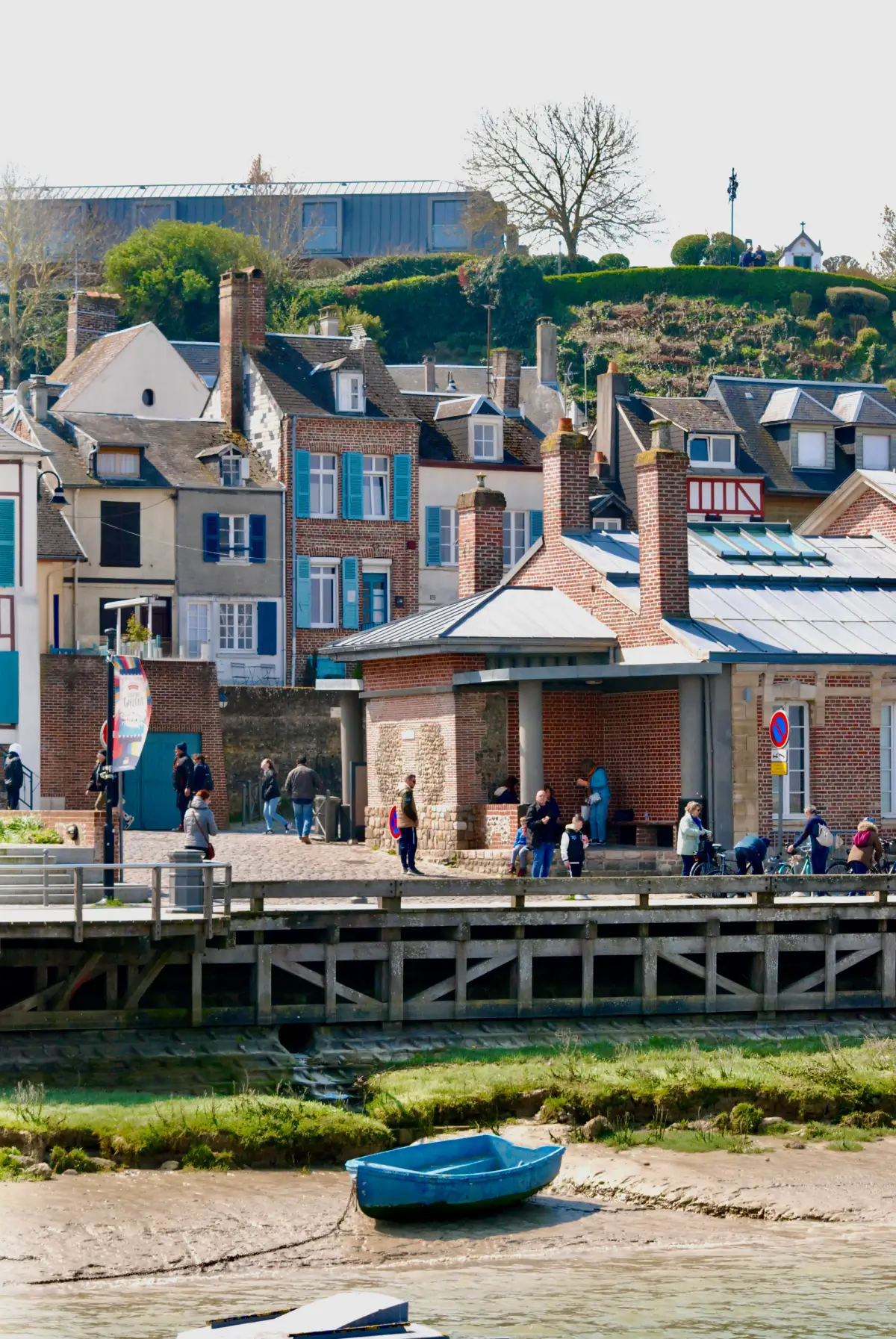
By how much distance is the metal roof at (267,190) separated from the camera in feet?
336

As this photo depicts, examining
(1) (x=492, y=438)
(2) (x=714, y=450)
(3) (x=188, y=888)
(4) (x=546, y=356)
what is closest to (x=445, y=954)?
(3) (x=188, y=888)

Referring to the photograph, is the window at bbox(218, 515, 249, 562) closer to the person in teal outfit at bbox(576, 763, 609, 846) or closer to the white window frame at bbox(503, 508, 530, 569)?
the white window frame at bbox(503, 508, 530, 569)

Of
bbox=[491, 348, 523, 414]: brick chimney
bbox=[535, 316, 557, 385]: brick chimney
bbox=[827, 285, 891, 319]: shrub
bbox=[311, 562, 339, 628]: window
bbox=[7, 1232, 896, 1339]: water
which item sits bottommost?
bbox=[7, 1232, 896, 1339]: water

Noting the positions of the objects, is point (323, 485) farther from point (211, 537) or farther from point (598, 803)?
point (598, 803)

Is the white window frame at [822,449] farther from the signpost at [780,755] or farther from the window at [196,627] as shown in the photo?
the signpost at [780,755]

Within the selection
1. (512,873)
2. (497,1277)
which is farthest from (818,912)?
(497,1277)

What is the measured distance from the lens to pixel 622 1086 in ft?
66.6

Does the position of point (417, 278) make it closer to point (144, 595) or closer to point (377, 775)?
point (144, 595)

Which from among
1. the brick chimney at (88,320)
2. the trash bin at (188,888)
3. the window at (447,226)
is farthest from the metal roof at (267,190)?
the trash bin at (188,888)

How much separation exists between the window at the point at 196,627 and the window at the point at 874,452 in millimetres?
22427

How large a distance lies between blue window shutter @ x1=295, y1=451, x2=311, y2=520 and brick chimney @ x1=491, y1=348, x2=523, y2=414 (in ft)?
37.6

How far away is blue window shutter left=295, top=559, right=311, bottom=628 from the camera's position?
178 feet

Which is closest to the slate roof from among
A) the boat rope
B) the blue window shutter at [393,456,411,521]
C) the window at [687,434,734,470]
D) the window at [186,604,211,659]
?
the blue window shutter at [393,456,411,521]

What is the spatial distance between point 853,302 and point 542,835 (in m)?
66.1
